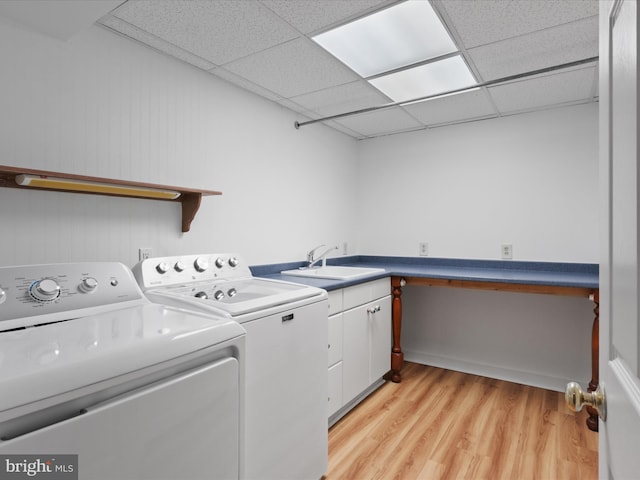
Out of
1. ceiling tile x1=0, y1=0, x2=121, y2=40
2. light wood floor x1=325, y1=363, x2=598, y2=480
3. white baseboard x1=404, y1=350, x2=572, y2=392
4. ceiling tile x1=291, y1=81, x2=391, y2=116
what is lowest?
light wood floor x1=325, y1=363, x2=598, y2=480

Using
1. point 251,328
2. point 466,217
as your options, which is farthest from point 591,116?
point 251,328

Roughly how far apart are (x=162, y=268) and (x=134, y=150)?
0.62 meters

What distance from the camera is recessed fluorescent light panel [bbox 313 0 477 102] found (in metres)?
1.63

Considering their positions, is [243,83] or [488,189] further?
[488,189]

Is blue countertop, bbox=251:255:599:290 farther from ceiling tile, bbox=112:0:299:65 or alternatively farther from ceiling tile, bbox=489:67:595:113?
ceiling tile, bbox=112:0:299:65

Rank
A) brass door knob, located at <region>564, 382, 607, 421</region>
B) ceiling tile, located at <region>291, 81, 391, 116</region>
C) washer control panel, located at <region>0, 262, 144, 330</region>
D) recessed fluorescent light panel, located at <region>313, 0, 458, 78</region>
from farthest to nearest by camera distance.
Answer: ceiling tile, located at <region>291, 81, 391, 116</region>
recessed fluorescent light panel, located at <region>313, 0, 458, 78</region>
washer control panel, located at <region>0, 262, 144, 330</region>
brass door knob, located at <region>564, 382, 607, 421</region>

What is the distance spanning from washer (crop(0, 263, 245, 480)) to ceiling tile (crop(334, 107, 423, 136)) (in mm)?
2230

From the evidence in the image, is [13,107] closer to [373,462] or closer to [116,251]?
[116,251]

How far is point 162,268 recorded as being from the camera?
1683 millimetres

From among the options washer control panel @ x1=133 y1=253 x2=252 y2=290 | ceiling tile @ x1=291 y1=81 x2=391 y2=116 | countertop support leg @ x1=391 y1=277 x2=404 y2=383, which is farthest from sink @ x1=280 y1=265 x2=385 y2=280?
ceiling tile @ x1=291 y1=81 x2=391 y2=116

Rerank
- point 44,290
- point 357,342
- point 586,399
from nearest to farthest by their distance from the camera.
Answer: point 586,399
point 44,290
point 357,342

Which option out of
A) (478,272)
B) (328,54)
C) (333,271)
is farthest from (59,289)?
(478,272)

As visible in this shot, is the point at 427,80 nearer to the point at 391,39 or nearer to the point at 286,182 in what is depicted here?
the point at 391,39

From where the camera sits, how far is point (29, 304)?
113 centimetres
